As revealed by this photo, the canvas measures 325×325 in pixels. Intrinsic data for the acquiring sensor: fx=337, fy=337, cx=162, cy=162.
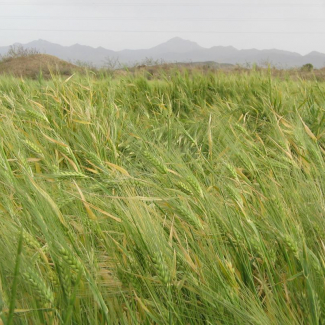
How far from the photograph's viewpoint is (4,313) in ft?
1.72

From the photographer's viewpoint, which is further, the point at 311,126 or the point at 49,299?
the point at 311,126

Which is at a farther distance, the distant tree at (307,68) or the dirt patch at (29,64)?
the dirt patch at (29,64)

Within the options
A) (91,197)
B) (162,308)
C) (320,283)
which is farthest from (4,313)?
(320,283)

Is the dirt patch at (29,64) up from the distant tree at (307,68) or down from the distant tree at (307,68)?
up

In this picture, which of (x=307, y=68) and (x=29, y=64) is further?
(x=29, y=64)

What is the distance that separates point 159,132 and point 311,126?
90 centimetres

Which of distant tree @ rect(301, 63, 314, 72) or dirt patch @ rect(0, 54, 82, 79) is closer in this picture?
distant tree @ rect(301, 63, 314, 72)

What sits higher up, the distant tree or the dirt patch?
the dirt patch

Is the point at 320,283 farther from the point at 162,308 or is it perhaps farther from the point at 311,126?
the point at 311,126

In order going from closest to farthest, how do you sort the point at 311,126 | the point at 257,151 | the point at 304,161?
the point at 304,161 → the point at 257,151 → the point at 311,126

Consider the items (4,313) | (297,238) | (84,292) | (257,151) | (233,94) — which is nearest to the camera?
(4,313)

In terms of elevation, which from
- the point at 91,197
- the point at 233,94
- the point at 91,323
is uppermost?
the point at 233,94

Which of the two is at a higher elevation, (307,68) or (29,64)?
(29,64)

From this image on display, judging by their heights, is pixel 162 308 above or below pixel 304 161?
below
